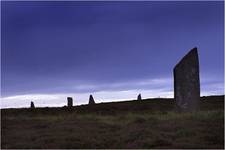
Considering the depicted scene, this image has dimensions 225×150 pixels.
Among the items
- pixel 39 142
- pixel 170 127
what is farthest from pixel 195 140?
pixel 39 142

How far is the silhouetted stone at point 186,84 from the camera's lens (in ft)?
81.0

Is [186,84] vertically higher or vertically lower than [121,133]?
higher

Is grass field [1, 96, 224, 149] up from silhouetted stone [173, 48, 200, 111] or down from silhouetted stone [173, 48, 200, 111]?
down

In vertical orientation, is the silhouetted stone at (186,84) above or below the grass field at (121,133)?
above

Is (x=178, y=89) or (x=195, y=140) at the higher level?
(x=178, y=89)

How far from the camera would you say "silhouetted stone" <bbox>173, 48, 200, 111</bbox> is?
24.7 m

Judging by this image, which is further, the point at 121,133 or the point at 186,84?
the point at 186,84

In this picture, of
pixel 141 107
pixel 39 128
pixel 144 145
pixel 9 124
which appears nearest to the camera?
pixel 144 145

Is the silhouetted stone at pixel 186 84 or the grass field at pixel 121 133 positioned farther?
the silhouetted stone at pixel 186 84

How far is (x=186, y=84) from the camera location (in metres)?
24.9

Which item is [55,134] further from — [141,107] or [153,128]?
[141,107]

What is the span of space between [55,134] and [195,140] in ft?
15.8

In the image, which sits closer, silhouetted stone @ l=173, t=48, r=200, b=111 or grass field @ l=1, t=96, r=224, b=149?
grass field @ l=1, t=96, r=224, b=149

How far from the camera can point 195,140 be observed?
13.8 metres
